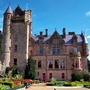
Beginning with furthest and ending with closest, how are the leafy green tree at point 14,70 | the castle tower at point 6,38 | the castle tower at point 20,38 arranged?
Result: 1. the castle tower at point 20,38
2. the castle tower at point 6,38
3. the leafy green tree at point 14,70

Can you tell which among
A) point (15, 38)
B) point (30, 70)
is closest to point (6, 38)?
point (15, 38)

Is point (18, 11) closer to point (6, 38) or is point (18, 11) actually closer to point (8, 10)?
point (8, 10)

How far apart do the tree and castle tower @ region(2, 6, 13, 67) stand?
17.2 ft

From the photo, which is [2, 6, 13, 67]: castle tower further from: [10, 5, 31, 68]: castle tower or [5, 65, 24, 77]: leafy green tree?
[5, 65, 24, 77]: leafy green tree

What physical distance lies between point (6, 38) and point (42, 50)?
9.76 meters

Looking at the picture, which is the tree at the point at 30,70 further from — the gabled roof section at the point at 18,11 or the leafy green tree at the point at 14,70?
the gabled roof section at the point at 18,11

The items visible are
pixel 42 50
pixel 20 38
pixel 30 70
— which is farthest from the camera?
pixel 42 50

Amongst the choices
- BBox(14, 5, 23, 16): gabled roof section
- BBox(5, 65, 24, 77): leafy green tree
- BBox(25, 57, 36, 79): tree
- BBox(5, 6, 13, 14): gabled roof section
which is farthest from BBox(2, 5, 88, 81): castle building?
BBox(5, 65, 24, 77): leafy green tree

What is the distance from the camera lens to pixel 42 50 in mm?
50656

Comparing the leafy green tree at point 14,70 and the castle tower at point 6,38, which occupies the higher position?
the castle tower at point 6,38

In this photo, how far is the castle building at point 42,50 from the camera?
4831 centimetres

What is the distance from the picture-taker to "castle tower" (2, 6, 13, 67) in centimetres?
4772

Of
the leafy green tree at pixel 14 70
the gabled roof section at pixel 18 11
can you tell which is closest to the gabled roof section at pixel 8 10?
the gabled roof section at pixel 18 11

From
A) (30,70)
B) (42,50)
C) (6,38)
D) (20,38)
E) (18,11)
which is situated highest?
(18,11)
